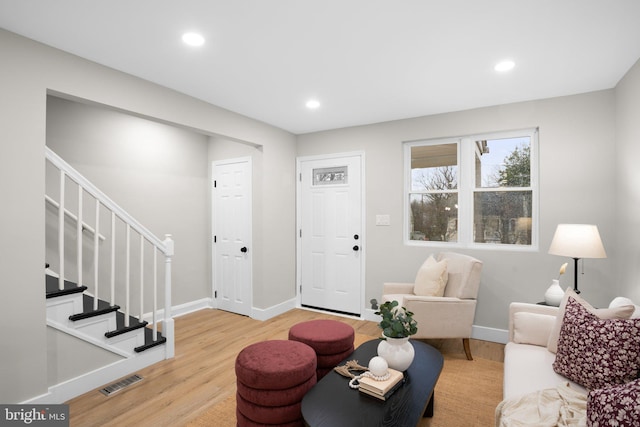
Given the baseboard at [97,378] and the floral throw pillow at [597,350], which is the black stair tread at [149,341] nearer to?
the baseboard at [97,378]

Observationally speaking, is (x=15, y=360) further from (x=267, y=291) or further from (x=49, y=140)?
(x=267, y=291)

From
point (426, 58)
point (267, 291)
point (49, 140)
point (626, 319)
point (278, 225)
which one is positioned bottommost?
point (267, 291)

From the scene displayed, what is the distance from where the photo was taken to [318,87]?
3.03 meters

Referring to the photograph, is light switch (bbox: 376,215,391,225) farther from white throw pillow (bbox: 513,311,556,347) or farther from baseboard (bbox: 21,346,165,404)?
baseboard (bbox: 21,346,165,404)

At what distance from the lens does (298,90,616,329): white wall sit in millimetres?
3068

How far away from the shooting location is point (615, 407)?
1.20 meters

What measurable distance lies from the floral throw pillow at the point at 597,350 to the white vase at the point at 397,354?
0.81 metres

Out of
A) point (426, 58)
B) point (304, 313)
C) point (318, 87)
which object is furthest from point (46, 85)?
point (304, 313)

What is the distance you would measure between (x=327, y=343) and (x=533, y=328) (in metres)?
1.42

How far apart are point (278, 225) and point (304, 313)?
1.25 meters

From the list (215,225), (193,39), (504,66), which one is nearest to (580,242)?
(504,66)

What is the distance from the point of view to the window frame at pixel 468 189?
3.41 metres

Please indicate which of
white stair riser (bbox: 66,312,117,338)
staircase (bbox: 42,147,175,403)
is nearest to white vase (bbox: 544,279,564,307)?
staircase (bbox: 42,147,175,403)

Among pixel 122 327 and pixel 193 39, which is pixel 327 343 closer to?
pixel 122 327
